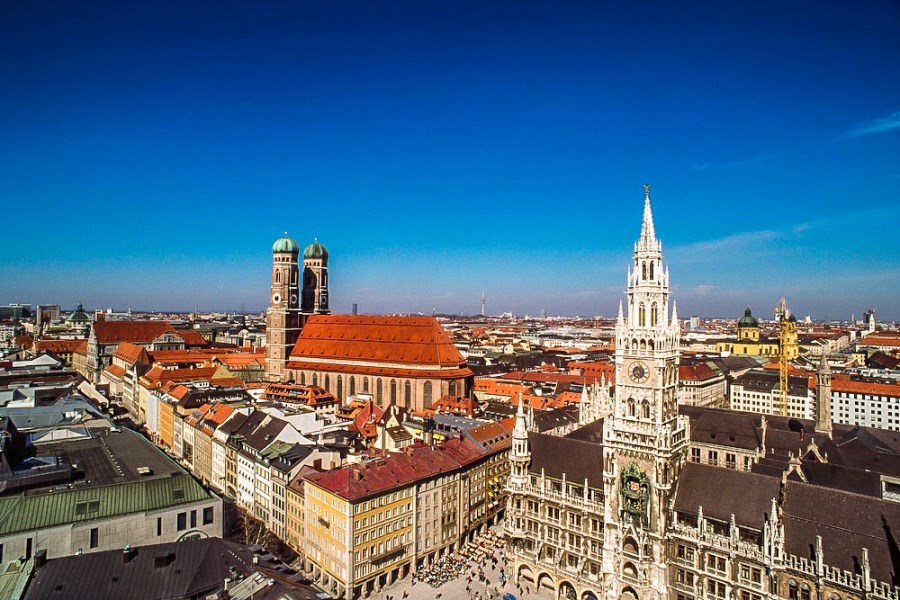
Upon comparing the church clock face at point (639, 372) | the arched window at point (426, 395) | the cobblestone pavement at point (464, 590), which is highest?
the church clock face at point (639, 372)

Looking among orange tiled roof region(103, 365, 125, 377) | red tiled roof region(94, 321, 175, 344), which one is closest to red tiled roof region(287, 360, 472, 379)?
orange tiled roof region(103, 365, 125, 377)

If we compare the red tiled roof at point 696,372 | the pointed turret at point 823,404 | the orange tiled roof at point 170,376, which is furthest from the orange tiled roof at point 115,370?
the pointed turret at point 823,404

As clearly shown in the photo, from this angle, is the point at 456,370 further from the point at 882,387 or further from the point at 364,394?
the point at 882,387

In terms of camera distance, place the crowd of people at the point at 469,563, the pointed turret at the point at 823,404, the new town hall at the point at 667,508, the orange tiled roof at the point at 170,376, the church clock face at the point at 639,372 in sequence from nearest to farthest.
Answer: the new town hall at the point at 667,508 < the church clock face at the point at 639,372 < the crowd of people at the point at 469,563 < the pointed turret at the point at 823,404 < the orange tiled roof at the point at 170,376

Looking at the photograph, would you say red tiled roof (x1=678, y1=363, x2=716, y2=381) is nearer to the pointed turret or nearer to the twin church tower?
the pointed turret

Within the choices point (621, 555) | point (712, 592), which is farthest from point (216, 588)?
point (712, 592)

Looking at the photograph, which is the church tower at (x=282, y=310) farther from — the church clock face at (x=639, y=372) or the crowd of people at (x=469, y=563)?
the church clock face at (x=639, y=372)

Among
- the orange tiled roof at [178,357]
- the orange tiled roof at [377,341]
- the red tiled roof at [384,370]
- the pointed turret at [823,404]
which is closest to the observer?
the pointed turret at [823,404]
